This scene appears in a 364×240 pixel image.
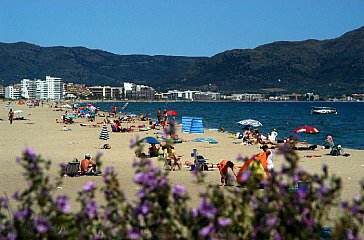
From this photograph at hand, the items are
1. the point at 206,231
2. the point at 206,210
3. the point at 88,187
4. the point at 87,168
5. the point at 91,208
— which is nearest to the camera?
the point at 206,231

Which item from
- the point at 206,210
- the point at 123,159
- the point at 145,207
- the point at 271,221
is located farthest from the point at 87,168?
the point at 206,210

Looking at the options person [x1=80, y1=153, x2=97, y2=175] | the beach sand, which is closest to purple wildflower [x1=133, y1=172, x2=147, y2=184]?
the beach sand

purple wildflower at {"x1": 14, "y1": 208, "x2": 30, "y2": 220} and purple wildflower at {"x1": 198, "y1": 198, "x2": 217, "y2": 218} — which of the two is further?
purple wildflower at {"x1": 14, "y1": 208, "x2": 30, "y2": 220}

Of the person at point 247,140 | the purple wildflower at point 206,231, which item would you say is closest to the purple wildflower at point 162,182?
the purple wildflower at point 206,231

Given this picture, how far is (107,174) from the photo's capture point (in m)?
2.79

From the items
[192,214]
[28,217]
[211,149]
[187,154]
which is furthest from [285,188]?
[211,149]

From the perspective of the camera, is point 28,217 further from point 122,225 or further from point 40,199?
Answer: point 122,225

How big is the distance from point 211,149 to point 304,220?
63.8 feet

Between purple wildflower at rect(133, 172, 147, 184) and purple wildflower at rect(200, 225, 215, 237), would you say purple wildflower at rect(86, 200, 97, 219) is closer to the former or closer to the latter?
purple wildflower at rect(133, 172, 147, 184)

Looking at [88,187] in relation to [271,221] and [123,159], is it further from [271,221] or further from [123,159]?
[123,159]

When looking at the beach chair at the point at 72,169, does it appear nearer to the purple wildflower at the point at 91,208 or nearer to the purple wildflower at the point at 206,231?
the purple wildflower at the point at 91,208

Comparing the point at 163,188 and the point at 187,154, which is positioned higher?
the point at 163,188

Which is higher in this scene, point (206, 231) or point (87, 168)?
point (206, 231)

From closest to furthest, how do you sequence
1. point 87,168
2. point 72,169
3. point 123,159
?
point 72,169
point 87,168
point 123,159
